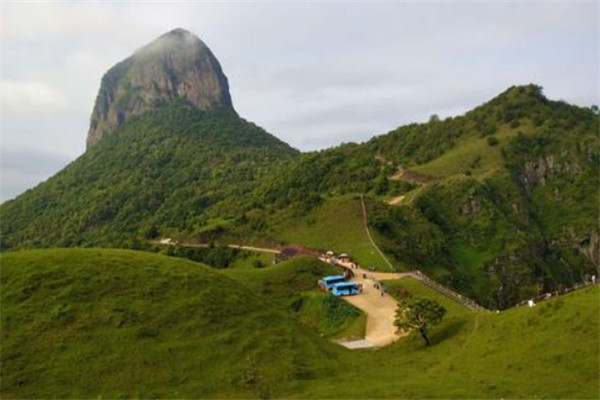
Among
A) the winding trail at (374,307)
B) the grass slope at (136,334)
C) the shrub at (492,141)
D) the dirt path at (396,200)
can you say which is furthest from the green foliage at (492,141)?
the grass slope at (136,334)

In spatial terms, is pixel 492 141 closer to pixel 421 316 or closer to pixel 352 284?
pixel 352 284

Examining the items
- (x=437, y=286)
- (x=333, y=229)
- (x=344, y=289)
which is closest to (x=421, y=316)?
(x=344, y=289)

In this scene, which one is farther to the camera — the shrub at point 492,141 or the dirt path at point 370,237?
the shrub at point 492,141

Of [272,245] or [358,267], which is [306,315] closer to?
[358,267]

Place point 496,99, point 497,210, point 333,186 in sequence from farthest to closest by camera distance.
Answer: point 496,99 < point 333,186 < point 497,210

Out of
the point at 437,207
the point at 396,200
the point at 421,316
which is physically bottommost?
the point at 421,316

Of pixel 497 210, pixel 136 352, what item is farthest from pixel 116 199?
pixel 136 352

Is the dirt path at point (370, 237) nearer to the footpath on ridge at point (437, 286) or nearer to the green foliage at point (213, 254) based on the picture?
the footpath on ridge at point (437, 286)

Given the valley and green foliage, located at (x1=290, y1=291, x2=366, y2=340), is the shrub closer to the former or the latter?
the valley

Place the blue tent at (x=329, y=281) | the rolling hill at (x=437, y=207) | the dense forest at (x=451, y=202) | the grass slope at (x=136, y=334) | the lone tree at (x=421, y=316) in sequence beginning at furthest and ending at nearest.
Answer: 1. the dense forest at (x=451, y=202)
2. the rolling hill at (x=437, y=207)
3. the blue tent at (x=329, y=281)
4. the lone tree at (x=421, y=316)
5. the grass slope at (x=136, y=334)
